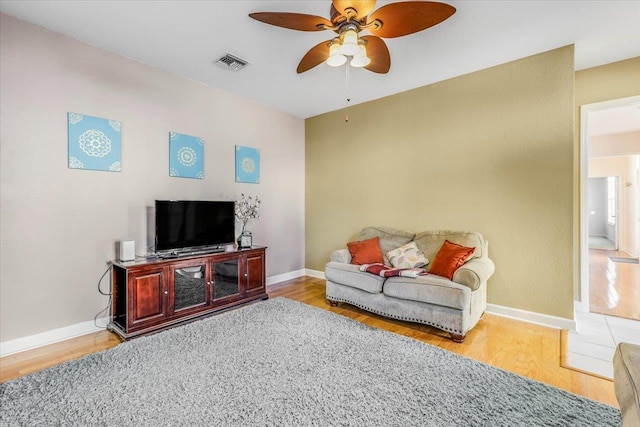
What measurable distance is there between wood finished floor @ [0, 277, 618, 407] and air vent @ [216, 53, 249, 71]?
291 cm

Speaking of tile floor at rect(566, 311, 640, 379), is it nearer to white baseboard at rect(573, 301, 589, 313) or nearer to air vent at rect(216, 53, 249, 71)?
white baseboard at rect(573, 301, 589, 313)

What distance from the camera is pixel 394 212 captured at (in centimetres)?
403

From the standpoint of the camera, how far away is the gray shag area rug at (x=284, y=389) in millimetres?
1595

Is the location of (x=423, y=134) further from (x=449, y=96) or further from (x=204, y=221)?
(x=204, y=221)

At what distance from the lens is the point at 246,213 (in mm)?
3996

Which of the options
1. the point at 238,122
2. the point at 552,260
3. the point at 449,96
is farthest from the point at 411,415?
the point at 238,122

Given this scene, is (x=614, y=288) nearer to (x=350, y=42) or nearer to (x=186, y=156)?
(x=350, y=42)

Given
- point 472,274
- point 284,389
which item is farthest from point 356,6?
point 284,389

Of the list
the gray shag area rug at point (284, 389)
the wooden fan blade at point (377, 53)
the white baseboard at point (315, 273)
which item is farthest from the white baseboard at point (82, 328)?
the wooden fan blade at point (377, 53)

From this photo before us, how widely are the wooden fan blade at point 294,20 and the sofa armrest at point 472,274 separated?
7.61 feet

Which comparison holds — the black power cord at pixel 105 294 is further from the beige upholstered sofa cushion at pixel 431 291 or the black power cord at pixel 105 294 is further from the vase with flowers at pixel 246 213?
the beige upholstered sofa cushion at pixel 431 291

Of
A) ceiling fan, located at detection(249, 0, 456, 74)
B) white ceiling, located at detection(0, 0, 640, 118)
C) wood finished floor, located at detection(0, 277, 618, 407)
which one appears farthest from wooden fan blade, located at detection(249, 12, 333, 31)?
wood finished floor, located at detection(0, 277, 618, 407)

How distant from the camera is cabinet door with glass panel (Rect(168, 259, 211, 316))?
2865mm

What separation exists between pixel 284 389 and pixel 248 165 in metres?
3.09
